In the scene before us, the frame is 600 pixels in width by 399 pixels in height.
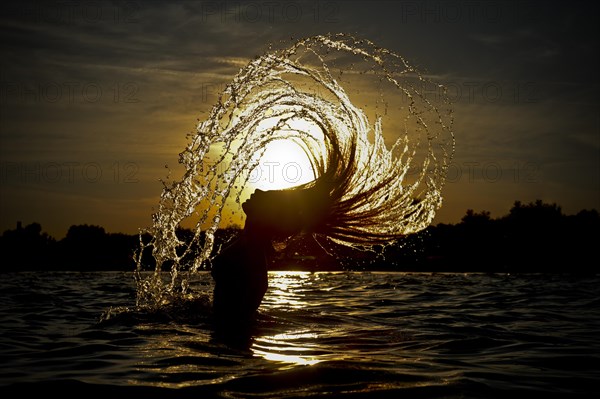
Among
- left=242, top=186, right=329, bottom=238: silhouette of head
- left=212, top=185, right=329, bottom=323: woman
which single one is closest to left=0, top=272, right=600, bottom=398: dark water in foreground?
left=212, top=185, right=329, bottom=323: woman

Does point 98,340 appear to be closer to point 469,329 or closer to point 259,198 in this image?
point 259,198

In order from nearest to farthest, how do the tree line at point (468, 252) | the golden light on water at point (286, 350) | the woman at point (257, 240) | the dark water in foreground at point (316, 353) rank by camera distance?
the dark water in foreground at point (316, 353), the golden light on water at point (286, 350), the woman at point (257, 240), the tree line at point (468, 252)

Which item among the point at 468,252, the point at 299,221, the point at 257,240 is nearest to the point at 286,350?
the point at 257,240

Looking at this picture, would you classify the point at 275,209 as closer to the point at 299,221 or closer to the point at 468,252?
the point at 299,221

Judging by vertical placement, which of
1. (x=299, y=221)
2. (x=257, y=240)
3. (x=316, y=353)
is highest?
(x=299, y=221)

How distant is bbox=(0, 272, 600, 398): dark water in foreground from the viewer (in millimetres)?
6125

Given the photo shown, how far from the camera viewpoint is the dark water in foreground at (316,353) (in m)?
6.12

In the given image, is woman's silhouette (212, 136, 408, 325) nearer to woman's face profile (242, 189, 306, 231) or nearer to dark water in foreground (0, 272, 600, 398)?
woman's face profile (242, 189, 306, 231)

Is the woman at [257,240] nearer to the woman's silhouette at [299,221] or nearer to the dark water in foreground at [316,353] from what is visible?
the woman's silhouette at [299,221]

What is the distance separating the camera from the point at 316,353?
304 inches

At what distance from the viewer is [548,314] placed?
1266 centimetres

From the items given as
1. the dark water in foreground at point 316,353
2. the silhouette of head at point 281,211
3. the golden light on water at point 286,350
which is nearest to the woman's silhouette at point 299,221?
the silhouette of head at point 281,211

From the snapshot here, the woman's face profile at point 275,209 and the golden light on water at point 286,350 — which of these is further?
the woman's face profile at point 275,209

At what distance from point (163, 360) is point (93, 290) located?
1216 cm
